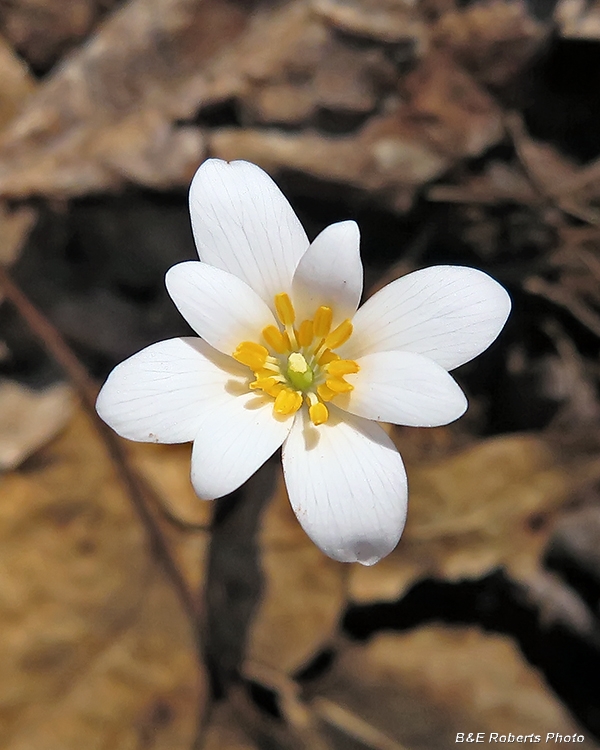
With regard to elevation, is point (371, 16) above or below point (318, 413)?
above

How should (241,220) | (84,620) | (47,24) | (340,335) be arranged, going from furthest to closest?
(47,24) < (84,620) < (340,335) < (241,220)

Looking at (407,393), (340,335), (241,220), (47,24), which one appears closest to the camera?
(407,393)

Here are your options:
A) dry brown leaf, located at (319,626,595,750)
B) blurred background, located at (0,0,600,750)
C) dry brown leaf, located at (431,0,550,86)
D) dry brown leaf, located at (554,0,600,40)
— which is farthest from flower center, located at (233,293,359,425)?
dry brown leaf, located at (554,0,600,40)

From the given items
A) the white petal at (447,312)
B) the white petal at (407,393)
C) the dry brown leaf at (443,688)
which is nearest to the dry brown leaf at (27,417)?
the white petal at (407,393)

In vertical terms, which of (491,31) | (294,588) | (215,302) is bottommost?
(294,588)

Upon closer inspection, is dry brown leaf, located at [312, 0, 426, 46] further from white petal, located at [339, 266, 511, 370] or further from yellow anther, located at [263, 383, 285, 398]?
yellow anther, located at [263, 383, 285, 398]

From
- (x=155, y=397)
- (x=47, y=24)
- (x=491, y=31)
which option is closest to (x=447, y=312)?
(x=155, y=397)

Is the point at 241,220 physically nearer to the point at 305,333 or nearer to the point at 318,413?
the point at 305,333

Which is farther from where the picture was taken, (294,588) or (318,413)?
(294,588)

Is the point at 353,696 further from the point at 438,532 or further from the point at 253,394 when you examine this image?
the point at 253,394
